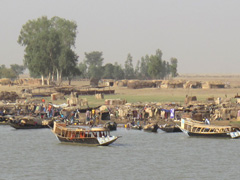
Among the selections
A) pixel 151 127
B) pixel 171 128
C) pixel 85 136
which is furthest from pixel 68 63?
pixel 85 136

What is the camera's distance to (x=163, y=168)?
4872cm

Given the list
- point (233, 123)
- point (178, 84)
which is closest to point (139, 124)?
point (233, 123)

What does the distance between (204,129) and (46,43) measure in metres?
85.1

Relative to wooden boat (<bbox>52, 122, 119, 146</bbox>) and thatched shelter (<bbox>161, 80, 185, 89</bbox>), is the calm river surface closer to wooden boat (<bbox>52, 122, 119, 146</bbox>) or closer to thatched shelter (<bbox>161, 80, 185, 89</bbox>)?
wooden boat (<bbox>52, 122, 119, 146</bbox>)

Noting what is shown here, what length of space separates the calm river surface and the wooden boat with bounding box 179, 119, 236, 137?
0.61m

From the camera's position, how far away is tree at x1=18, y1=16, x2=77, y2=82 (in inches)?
5645

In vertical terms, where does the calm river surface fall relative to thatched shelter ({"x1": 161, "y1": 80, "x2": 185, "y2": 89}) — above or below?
below

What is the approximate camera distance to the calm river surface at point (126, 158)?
46.2 meters

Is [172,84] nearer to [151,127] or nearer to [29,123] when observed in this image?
[29,123]

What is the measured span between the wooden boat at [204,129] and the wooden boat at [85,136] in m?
10.5

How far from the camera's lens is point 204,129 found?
63.9 metres

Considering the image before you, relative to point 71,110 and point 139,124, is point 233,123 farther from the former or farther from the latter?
point 71,110

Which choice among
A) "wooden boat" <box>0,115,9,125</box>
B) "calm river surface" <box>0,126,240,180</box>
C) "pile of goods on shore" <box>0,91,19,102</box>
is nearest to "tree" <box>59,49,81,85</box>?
"pile of goods on shore" <box>0,91,19,102</box>

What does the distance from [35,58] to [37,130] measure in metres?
69.2
